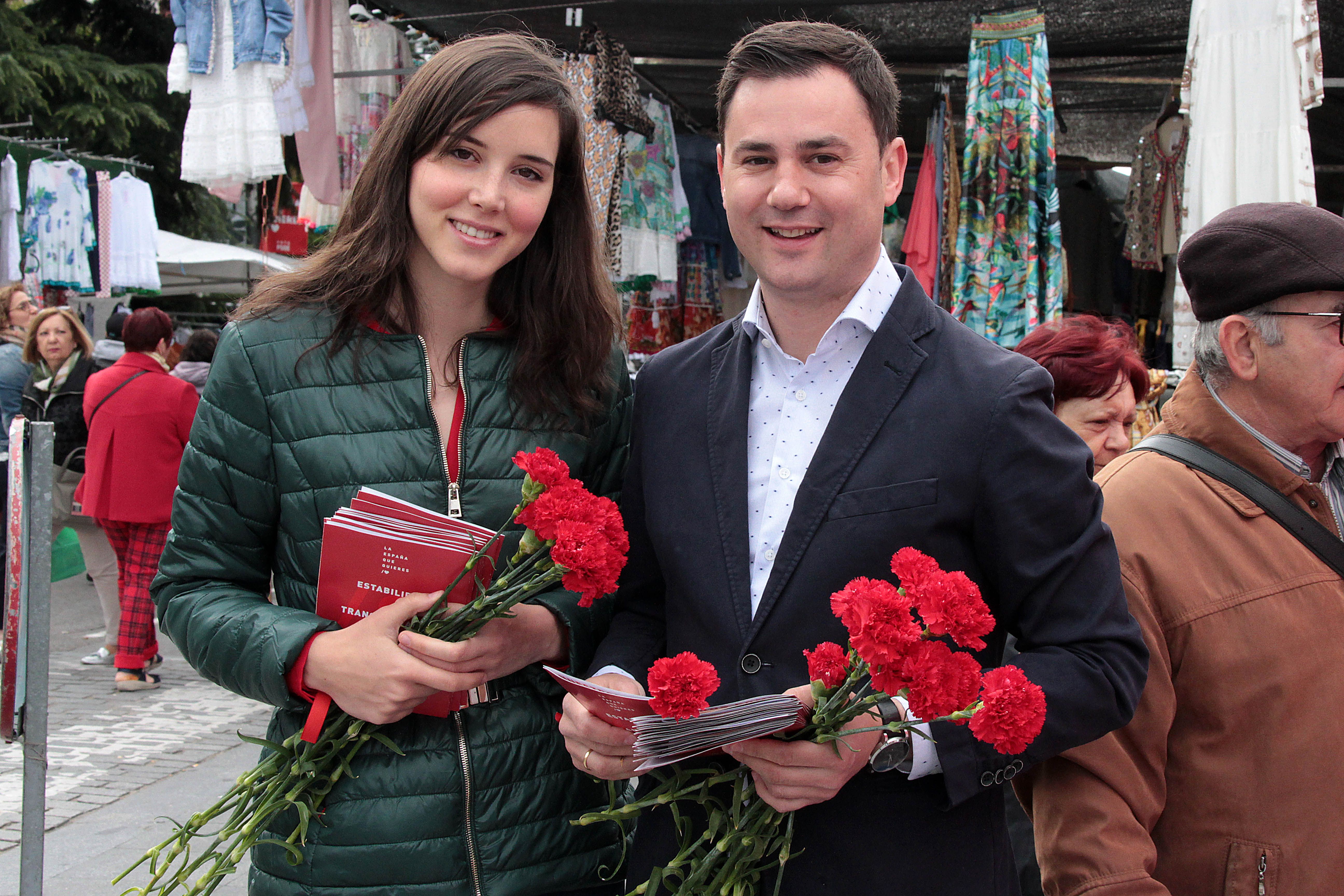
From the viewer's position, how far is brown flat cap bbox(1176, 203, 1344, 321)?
1.90 metres

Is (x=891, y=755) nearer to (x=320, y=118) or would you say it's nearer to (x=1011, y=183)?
(x=1011, y=183)

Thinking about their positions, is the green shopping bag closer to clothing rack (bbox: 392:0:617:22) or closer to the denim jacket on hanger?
the denim jacket on hanger

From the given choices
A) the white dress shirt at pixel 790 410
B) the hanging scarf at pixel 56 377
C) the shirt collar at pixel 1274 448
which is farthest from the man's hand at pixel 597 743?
the hanging scarf at pixel 56 377

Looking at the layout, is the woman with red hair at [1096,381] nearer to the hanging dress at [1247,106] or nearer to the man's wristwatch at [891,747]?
the hanging dress at [1247,106]

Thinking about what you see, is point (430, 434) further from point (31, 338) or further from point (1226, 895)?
point (31, 338)

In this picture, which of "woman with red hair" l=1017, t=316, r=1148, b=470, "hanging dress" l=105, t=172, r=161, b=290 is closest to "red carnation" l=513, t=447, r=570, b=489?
"woman with red hair" l=1017, t=316, r=1148, b=470

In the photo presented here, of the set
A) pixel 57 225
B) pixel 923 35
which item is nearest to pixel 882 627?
pixel 923 35

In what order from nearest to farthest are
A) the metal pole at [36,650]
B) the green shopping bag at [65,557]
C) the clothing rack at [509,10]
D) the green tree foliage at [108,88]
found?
1. the metal pole at [36,650]
2. the green shopping bag at [65,557]
3. the clothing rack at [509,10]
4. the green tree foliage at [108,88]

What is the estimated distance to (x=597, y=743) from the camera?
5.11ft

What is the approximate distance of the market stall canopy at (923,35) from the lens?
570cm

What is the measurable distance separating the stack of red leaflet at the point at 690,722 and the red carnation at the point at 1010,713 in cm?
23

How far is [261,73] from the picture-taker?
19.7 feet

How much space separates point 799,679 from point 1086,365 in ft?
6.28

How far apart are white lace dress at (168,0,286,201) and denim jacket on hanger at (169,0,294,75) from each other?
0.15ft
